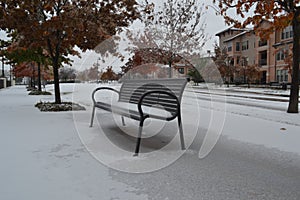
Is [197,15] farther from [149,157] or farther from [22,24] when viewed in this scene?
[149,157]

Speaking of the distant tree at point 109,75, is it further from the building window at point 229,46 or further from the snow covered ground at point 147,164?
the building window at point 229,46

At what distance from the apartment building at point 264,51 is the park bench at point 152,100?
2715 centimetres

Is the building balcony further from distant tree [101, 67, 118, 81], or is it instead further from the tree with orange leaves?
the tree with orange leaves

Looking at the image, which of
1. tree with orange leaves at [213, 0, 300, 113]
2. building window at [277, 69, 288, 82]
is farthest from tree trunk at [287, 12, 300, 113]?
building window at [277, 69, 288, 82]

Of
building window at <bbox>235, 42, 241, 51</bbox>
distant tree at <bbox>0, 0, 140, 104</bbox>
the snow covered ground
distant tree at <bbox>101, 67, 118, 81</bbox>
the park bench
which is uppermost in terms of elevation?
building window at <bbox>235, 42, 241, 51</bbox>

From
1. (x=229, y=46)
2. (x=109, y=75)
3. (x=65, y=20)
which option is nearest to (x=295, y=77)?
(x=65, y=20)

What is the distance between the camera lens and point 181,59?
614 inches

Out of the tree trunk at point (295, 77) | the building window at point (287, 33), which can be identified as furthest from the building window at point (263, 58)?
the tree trunk at point (295, 77)

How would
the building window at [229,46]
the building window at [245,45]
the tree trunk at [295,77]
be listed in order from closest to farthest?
1. the tree trunk at [295,77]
2. the building window at [245,45]
3. the building window at [229,46]

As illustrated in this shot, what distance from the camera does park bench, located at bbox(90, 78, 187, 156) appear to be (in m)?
4.35

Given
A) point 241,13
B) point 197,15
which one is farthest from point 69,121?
point 197,15

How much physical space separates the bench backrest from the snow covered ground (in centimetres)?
64

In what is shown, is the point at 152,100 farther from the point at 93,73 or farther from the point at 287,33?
the point at 287,33

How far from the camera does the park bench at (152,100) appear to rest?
4348mm
